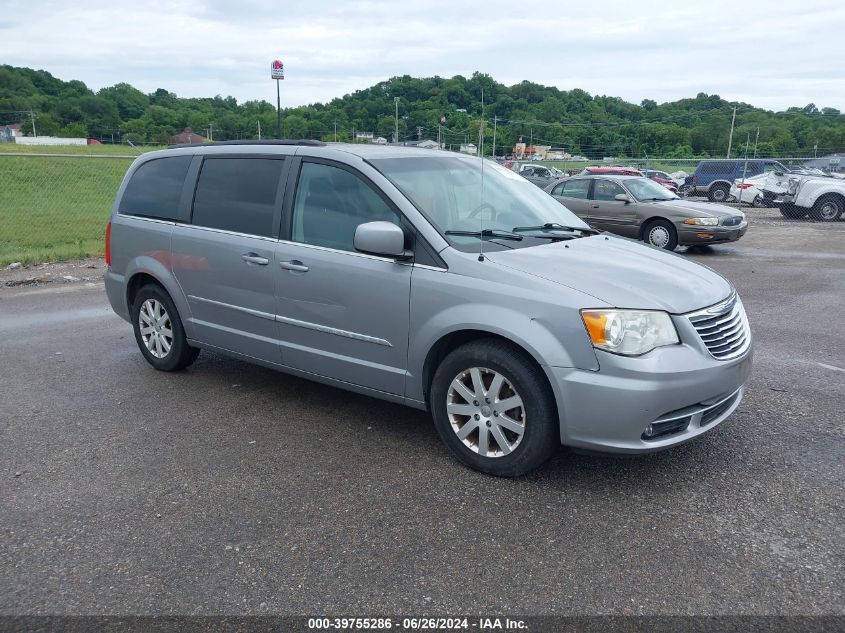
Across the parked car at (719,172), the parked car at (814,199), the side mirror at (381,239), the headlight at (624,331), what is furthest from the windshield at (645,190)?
the parked car at (719,172)

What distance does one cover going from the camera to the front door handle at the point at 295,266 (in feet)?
15.0

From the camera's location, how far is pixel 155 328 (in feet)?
19.1

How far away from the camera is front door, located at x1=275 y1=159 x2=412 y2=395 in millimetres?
4207

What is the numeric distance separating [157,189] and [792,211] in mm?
19421

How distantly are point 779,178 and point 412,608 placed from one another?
26980 millimetres

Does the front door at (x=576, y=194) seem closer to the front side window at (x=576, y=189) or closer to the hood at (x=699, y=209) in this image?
the front side window at (x=576, y=189)

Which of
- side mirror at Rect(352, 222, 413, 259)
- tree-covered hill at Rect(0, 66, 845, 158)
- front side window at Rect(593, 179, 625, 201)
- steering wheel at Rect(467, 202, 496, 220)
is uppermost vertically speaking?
tree-covered hill at Rect(0, 66, 845, 158)

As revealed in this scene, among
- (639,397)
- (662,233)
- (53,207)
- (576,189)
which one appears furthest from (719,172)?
(639,397)

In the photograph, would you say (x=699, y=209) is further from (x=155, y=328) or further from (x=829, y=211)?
(x=155, y=328)

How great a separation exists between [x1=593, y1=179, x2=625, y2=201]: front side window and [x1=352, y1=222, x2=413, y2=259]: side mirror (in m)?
11.2

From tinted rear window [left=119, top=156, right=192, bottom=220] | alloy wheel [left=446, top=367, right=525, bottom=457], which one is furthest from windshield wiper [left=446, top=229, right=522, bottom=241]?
tinted rear window [left=119, top=156, right=192, bottom=220]

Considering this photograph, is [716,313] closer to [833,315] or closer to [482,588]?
[482,588]

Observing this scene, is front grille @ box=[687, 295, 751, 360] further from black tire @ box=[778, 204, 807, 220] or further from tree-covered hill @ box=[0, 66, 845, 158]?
black tire @ box=[778, 204, 807, 220]

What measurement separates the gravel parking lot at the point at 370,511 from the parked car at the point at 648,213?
799 centimetres
